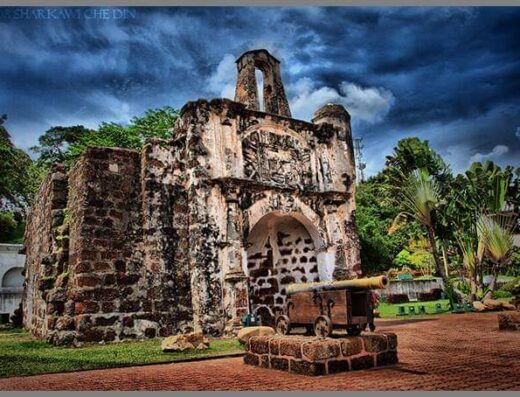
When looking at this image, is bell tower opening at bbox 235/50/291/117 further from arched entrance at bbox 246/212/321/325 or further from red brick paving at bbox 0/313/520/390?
red brick paving at bbox 0/313/520/390

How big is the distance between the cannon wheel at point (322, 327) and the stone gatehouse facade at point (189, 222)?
3929mm

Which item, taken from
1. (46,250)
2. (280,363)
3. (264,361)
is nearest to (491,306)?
(264,361)

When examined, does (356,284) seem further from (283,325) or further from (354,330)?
(283,325)

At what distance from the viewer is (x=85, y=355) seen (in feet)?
22.0

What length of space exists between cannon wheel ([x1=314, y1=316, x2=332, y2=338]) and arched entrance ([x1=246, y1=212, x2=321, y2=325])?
6.37m

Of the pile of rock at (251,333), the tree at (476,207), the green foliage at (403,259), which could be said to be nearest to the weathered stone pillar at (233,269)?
the pile of rock at (251,333)

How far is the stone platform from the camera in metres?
4.78

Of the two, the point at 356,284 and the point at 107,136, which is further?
the point at 107,136

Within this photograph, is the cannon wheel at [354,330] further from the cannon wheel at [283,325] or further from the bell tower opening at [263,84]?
the bell tower opening at [263,84]

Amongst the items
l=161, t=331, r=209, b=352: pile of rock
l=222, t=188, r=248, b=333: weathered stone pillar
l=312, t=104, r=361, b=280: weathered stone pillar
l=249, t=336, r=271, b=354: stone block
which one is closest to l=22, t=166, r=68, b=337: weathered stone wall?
l=161, t=331, r=209, b=352: pile of rock

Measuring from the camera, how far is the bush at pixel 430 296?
2098 centimetres

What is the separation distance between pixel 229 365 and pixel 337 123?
826 cm

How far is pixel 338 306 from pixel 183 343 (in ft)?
9.44

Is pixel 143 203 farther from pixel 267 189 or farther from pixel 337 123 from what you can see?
pixel 337 123
